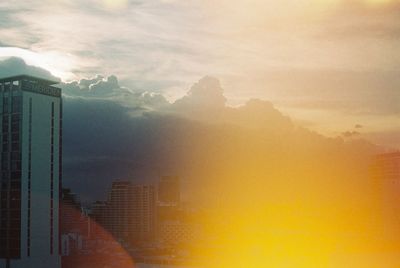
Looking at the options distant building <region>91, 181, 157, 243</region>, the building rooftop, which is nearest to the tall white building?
the building rooftop

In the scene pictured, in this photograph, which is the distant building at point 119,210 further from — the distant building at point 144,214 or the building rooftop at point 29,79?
the building rooftop at point 29,79

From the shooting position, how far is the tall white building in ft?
127

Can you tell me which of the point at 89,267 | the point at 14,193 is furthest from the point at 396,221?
the point at 14,193

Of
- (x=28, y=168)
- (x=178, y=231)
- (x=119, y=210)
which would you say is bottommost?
(x=178, y=231)

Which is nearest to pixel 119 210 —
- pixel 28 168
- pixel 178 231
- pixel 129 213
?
pixel 129 213

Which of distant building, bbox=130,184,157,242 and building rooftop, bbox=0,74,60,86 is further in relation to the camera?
distant building, bbox=130,184,157,242

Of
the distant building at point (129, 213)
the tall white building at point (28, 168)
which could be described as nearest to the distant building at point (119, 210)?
the distant building at point (129, 213)

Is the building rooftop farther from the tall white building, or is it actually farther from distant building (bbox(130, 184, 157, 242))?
distant building (bbox(130, 184, 157, 242))

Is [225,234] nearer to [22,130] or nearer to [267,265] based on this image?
[267,265]

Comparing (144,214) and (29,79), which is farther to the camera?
(144,214)

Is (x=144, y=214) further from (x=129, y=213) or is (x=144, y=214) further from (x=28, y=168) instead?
(x=28, y=168)

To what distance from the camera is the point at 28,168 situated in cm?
3878

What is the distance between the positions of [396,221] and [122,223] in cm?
4791

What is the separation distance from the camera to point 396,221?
94.3 meters
